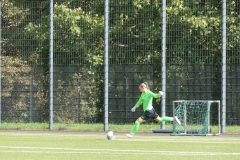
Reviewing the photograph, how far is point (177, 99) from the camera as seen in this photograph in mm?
25109

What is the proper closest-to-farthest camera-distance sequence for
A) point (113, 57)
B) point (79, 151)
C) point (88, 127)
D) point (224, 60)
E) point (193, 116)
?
point (79, 151)
point (224, 60)
point (193, 116)
point (113, 57)
point (88, 127)

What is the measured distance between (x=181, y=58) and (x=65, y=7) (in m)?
5.16

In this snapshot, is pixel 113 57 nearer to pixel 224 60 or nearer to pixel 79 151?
pixel 224 60

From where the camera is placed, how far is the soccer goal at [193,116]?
2384 centimetres

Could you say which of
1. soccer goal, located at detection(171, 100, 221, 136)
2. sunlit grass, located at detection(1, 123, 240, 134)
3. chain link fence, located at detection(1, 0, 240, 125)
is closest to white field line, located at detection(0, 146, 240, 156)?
soccer goal, located at detection(171, 100, 221, 136)

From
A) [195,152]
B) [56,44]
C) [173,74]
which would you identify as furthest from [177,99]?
[195,152]

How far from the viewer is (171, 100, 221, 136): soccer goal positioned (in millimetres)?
23844

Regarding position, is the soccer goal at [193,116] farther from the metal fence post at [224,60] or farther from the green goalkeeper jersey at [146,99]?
the green goalkeeper jersey at [146,99]

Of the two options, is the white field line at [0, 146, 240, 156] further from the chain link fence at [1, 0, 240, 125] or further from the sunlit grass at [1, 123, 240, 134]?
the sunlit grass at [1, 123, 240, 134]

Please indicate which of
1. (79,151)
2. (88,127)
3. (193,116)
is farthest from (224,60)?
(79,151)

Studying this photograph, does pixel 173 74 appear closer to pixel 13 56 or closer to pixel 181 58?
pixel 181 58

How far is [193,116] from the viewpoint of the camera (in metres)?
24.9

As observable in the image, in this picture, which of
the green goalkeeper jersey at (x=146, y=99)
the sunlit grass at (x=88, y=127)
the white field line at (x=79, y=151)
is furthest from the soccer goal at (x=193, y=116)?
the white field line at (x=79, y=151)

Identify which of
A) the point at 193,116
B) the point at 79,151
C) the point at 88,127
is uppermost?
the point at 193,116
